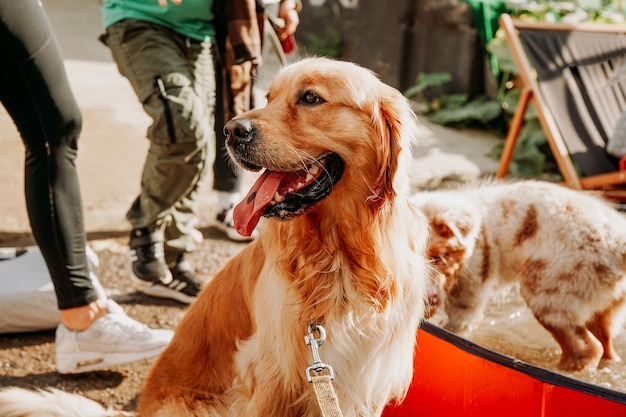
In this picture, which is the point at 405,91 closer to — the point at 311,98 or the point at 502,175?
the point at 502,175

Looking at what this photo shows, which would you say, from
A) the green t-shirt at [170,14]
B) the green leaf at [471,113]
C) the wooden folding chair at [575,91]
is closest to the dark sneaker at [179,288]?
the green t-shirt at [170,14]

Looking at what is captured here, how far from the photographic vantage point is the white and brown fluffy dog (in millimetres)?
3232

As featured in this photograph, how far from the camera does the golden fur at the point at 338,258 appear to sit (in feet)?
7.72

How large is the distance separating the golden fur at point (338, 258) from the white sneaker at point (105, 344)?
28.7 inches

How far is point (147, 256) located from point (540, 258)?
223cm

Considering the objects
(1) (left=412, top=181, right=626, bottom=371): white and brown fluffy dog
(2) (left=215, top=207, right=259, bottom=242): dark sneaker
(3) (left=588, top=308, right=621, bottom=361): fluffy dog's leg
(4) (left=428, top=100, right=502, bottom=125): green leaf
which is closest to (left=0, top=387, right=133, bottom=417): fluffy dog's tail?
(1) (left=412, top=181, right=626, bottom=371): white and brown fluffy dog

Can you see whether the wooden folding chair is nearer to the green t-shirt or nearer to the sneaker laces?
the green t-shirt

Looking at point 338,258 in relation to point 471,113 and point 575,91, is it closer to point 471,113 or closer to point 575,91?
point 575,91

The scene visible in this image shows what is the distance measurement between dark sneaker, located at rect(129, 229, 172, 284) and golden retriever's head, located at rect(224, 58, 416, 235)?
178 cm

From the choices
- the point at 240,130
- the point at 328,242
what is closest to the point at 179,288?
the point at 328,242

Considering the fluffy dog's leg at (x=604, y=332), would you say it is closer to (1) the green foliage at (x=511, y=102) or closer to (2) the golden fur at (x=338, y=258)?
(2) the golden fur at (x=338, y=258)

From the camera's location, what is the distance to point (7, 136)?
6.34 metres

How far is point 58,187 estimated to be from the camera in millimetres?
2844

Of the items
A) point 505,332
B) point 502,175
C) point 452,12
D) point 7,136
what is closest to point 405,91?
point 452,12
